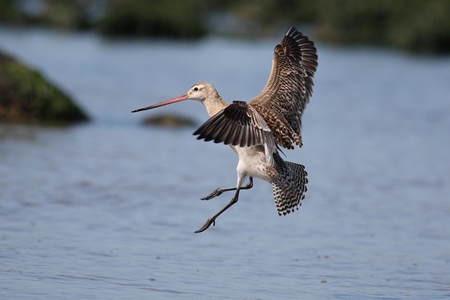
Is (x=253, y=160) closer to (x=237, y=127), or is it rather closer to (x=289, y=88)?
(x=237, y=127)

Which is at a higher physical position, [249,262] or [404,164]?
[404,164]

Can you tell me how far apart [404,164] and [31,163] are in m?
4.65

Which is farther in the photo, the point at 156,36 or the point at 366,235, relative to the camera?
the point at 156,36

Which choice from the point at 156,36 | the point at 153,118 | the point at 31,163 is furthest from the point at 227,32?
the point at 31,163

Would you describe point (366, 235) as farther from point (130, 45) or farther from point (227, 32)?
point (227, 32)

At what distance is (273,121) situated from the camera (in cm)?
614

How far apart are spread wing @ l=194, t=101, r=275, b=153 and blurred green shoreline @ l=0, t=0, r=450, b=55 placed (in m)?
26.7

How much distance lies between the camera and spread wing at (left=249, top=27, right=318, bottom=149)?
618cm

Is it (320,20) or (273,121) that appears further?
(320,20)

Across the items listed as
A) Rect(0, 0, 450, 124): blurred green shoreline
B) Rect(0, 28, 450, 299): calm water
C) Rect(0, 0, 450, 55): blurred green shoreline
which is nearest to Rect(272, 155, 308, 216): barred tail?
Rect(0, 28, 450, 299): calm water

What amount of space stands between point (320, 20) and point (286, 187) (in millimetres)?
32943

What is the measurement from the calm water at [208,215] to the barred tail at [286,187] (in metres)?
0.46

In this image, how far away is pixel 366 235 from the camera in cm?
747

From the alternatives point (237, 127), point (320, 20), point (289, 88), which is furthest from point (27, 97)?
point (320, 20)
